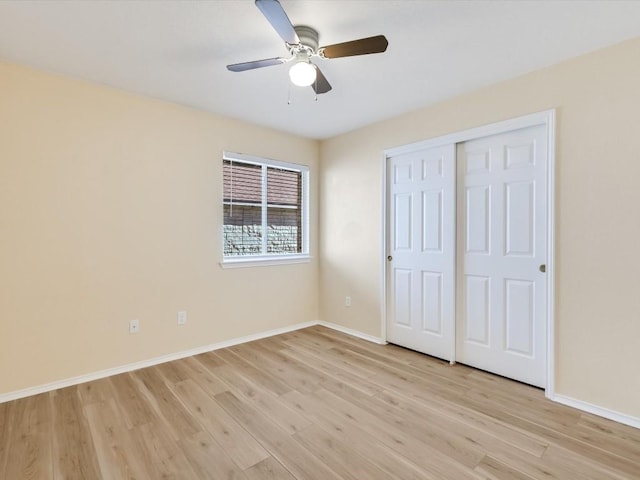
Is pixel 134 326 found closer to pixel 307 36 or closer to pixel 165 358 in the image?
pixel 165 358

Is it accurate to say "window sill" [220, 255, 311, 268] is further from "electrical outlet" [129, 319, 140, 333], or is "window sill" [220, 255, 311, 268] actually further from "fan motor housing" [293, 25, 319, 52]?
"fan motor housing" [293, 25, 319, 52]

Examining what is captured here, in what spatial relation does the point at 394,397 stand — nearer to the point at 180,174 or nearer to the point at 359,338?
the point at 359,338

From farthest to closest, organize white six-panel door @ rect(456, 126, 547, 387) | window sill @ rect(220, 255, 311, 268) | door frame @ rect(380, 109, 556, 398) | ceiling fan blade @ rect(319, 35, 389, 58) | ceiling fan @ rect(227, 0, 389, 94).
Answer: window sill @ rect(220, 255, 311, 268)
white six-panel door @ rect(456, 126, 547, 387)
door frame @ rect(380, 109, 556, 398)
ceiling fan blade @ rect(319, 35, 389, 58)
ceiling fan @ rect(227, 0, 389, 94)

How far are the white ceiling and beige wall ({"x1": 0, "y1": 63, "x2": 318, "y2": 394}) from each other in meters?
0.31

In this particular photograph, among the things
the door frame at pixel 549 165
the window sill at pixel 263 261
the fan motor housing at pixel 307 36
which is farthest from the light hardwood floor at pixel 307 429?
the fan motor housing at pixel 307 36

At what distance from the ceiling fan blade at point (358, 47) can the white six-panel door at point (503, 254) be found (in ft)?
5.09

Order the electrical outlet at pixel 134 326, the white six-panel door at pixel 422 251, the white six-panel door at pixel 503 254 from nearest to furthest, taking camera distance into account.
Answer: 1. the white six-panel door at pixel 503 254
2. the electrical outlet at pixel 134 326
3. the white six-panel door at pixel 422 251

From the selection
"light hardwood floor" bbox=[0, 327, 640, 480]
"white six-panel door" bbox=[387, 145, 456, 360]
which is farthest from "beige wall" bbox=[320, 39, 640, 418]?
"white six-panel door" bbox=[387, 145, 456, 360]

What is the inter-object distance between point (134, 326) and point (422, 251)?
9.27 ft

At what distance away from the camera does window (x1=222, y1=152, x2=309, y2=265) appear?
11.9ft

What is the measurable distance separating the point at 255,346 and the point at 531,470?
2557 millimetres

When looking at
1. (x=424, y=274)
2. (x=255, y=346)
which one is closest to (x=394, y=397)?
(x=424, y=274)

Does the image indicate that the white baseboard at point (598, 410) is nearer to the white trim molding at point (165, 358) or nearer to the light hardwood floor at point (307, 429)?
the light hardwood floor at point (307, 429)

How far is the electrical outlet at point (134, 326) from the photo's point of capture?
9.55 feet
